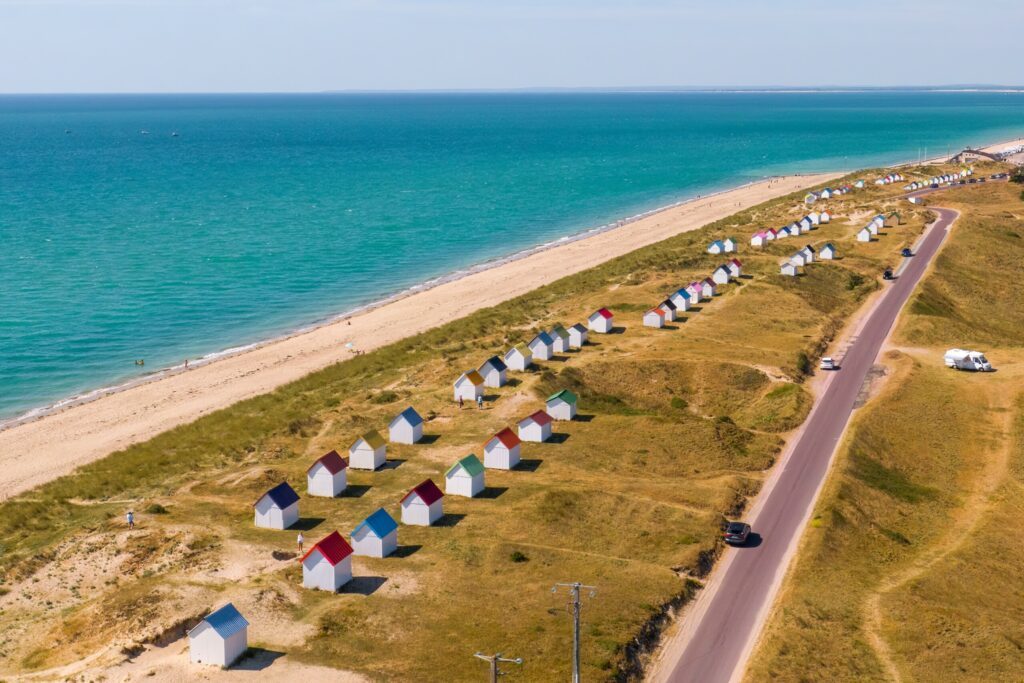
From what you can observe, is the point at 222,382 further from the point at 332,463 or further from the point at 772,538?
the point at 772,538

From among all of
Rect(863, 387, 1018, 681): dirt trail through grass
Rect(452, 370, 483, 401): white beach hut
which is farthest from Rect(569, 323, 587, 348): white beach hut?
Rect(863, 387, 1018, 681): dirt trail through grass

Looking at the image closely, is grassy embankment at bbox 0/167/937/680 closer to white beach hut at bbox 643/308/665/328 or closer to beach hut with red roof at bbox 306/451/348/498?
beach hut with red roof at bbox 306/451/348/498

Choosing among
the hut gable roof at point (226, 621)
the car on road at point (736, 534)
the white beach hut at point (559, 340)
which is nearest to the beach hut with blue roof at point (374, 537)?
the hut gable roof at point (226, 621)

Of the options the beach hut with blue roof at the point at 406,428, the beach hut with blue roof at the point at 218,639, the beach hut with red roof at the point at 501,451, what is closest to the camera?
the beach hut with blue roof at the point at 218,639

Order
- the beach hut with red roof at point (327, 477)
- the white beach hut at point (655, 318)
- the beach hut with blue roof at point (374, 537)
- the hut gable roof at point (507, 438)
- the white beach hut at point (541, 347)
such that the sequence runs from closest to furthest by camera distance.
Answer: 1. the beach hut with blue roof at point (374, 537)
2. the beach hut with red roof at point (327, 477)
3. the hut gable roof at point (507, 438)
4. the white beach hut at point (541, 347)
5. the white beach hut at point (655, 318)

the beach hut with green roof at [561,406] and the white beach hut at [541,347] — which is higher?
the white beach hut at [541,347]

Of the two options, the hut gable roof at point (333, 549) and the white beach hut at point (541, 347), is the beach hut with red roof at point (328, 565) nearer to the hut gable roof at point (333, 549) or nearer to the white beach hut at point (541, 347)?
the hut gable roof at point (333, 549)

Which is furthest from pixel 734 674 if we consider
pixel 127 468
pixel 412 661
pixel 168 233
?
pixel 168 233

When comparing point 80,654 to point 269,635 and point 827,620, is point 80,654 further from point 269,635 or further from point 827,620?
point 827,620
